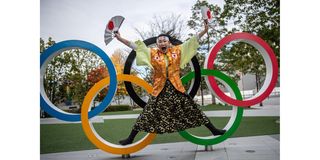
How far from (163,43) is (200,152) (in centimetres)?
149

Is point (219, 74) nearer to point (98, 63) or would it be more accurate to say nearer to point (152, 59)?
point (152, 59)

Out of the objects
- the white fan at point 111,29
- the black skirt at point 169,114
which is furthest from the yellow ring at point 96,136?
the white fan at point 111,29

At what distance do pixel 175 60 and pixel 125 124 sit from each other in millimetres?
3150

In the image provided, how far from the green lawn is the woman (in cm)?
112

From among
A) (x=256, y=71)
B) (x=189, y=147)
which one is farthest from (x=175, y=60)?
(x=256, y=71)

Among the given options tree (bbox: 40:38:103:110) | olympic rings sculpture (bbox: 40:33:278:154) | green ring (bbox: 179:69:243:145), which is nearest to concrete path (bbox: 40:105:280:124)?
olympic rings sculpture (bbox: 40:33:278:154)

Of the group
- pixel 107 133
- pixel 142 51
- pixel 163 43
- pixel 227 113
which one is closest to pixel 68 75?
pixel 107 133

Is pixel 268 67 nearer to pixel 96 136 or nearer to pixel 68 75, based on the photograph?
pixel 96 136

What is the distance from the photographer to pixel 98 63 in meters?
6.76

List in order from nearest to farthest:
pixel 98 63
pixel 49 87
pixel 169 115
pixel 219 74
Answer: pixel 169 115 → pixel 219 74 → pixel 49 87 → pixel 98 63

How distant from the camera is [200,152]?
12.5 feet

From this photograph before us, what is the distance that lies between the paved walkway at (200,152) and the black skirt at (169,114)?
0.45 metres

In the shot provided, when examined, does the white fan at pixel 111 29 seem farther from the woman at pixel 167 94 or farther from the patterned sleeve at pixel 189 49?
the patterned sleeve at pixel 189 49

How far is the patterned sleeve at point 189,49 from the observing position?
11.9 ft
